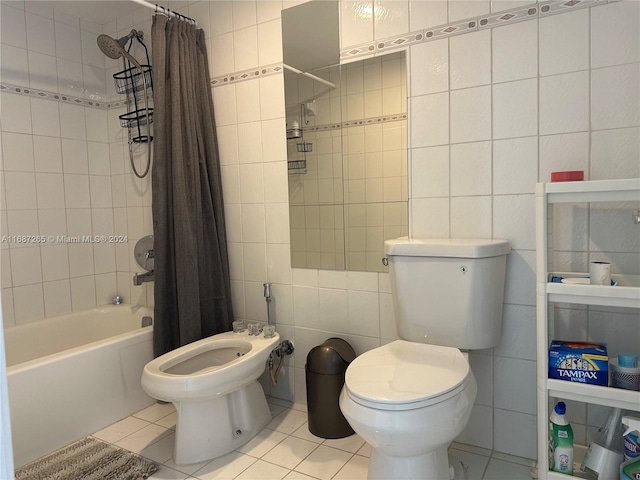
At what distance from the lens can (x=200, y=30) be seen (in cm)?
237

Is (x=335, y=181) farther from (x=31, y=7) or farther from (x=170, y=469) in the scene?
(x=31, y=7)

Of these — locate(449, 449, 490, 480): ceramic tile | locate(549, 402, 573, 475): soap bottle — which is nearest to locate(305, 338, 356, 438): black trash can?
locate(449, 449, 490, 480): ceramic tile

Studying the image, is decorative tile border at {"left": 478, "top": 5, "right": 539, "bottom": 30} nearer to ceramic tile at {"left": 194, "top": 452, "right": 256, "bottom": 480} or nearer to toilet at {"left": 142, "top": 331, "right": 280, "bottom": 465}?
toilet at {"left": 142, "top": 331, "right": 280, "bottom": 465}

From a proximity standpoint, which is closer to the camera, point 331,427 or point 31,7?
point 331,427

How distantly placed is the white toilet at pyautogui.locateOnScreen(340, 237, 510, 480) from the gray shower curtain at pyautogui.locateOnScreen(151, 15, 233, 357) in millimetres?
990

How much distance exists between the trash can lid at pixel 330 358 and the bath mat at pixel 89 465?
2.46ft

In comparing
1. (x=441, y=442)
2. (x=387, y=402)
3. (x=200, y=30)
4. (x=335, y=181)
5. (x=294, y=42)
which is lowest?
(x=441, y=442)

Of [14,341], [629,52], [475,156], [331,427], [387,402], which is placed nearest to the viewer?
[387,402]

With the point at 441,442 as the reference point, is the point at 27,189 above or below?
above

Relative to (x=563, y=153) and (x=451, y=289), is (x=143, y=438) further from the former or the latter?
(x=563, y=153)

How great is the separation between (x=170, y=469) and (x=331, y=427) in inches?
26.5

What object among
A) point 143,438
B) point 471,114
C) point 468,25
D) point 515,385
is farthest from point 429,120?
point 143,438

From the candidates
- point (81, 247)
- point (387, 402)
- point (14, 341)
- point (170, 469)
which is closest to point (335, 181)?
point (387, 402)

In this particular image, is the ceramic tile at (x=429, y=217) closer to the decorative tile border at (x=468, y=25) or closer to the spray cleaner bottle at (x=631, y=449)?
the decorative tile border at (x=468, y=25)
